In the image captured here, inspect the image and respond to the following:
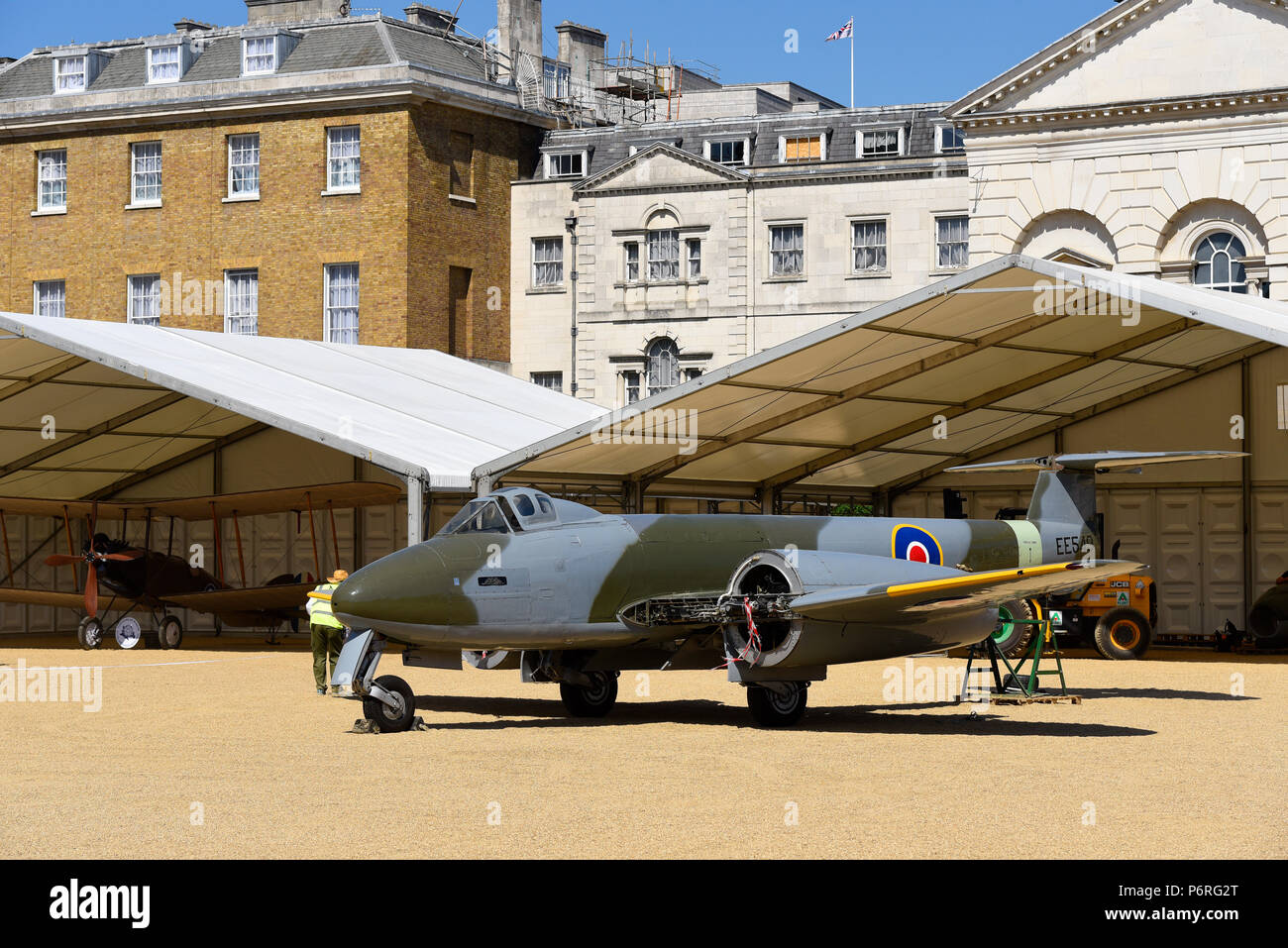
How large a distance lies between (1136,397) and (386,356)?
1593 centimetres

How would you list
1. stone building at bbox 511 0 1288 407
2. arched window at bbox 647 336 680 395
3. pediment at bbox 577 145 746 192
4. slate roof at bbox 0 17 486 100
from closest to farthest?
stone building at bbox 511 0 1288 407
pediment at bbox 577 145 746 192
arched window at bbox 647 336 680 395
slate roof at bbox 0 17 486 100

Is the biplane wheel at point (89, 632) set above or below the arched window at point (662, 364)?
below

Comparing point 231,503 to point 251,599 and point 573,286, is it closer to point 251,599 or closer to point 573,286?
point 251,599

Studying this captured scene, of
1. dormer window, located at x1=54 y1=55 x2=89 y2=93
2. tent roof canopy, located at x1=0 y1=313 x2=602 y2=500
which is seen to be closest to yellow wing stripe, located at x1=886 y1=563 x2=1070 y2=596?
tent roof canopy, located at x1=0 y1=313 x2=602 y2=500

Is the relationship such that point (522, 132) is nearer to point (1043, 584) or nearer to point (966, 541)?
point (966, 541)

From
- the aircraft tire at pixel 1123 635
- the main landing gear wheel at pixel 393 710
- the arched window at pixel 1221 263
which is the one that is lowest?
the aircraft tire at pixel 1123 635

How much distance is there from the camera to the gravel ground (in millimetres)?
10023

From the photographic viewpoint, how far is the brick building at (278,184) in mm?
51281

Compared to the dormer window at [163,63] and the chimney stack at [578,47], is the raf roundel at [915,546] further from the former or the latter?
the chimney stack at [578,47]

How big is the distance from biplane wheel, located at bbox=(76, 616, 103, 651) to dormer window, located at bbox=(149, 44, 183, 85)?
1129 inches

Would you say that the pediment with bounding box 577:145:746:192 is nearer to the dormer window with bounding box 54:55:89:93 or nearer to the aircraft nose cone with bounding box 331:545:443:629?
the dormer window with bounding box 54:55:89:93

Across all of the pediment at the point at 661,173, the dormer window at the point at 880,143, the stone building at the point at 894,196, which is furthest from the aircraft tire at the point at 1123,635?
the pediment at the point at 661,173

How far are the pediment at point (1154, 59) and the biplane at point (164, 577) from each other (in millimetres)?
24014

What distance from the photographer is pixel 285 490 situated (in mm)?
29969
